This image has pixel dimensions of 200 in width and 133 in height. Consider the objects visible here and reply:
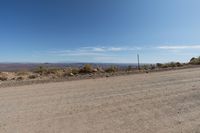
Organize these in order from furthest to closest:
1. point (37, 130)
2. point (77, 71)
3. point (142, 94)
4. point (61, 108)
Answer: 1. point (77, 71)
2. point (142, 94)
3. point (61, 108)
4. point (37, 130)

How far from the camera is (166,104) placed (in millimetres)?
7926

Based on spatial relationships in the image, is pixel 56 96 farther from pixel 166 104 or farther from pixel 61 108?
pixel 166 104

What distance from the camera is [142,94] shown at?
383 inches

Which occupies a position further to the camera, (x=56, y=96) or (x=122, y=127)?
(x=56, y=96)

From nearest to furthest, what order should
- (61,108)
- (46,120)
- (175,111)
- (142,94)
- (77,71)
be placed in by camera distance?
(46,120), (175,111), (61,108), (142,94), (77,71)

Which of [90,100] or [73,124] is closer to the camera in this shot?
[73,124]

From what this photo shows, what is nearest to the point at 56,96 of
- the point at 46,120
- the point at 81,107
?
the point at 81,107

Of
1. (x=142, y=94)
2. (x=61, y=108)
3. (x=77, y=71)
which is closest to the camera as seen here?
(x=61, y=108)

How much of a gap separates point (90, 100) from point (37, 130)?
3.50 meters

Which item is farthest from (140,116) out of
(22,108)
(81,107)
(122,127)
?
(22,108)

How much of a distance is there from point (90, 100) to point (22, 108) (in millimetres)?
2546

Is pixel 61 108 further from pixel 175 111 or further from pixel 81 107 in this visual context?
pixel 175 111

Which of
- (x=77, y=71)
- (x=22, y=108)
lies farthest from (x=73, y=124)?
(x=77, y=71)

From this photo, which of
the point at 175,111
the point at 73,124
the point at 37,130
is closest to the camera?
the point at 37,130
